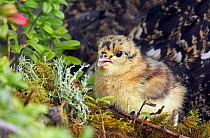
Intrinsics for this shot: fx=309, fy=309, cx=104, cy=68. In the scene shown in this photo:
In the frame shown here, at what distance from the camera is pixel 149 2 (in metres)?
4.48

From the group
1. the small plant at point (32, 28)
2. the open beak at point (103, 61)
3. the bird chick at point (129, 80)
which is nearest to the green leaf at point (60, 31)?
the small plant at point (32, 28)

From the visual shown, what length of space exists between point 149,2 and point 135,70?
236 cm

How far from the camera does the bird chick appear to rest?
2.22m

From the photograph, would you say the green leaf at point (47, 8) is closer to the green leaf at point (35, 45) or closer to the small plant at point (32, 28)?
the small plant at point (32, 28)

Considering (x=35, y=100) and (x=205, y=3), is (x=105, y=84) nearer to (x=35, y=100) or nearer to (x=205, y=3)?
(x=35, y=100)

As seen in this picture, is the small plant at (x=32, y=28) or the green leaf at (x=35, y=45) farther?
the green leaf at (x=35, y=45)

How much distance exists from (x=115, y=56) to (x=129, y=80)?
0.69 ft

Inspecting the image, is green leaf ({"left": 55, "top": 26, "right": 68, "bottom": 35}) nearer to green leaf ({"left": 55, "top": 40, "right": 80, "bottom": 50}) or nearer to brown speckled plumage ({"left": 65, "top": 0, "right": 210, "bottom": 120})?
green leaf ({"left": 55, "top": 40, "right": 80, "bottom": 50})

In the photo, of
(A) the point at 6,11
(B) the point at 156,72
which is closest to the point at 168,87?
(B) the point at 156,72

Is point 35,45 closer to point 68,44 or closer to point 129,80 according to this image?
point 68,44

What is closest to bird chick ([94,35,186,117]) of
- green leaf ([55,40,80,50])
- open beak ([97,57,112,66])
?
open beak ([97,57,112,66])

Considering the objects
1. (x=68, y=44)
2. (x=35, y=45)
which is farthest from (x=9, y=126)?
(x=68, y=44)

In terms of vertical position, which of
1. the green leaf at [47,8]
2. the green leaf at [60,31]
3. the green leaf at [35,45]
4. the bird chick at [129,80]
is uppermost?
the green leaf at [47,8]

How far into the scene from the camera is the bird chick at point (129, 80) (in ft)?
7.28
